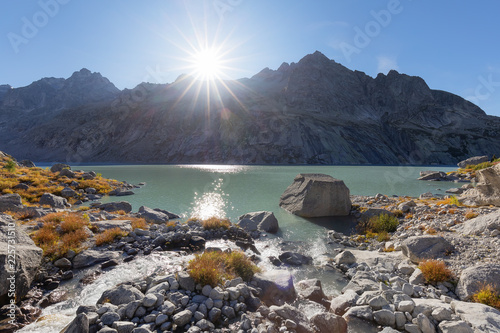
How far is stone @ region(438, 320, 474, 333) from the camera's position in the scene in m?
6.04

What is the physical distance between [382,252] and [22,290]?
1565cm

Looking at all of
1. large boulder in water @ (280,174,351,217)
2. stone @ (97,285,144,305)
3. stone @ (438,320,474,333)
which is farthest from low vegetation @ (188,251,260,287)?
large boulder in water @ (280,174,351,217)

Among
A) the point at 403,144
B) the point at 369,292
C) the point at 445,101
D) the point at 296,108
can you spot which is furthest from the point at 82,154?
the point at 445,101

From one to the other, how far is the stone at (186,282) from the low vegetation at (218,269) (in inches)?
5.0

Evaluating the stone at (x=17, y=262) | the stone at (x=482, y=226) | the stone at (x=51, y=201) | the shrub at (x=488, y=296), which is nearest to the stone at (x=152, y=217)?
the stone at (x=17, y=262)

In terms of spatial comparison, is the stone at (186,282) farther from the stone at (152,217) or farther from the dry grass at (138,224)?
the stone at (152,217)

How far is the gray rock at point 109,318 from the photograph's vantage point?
590cm

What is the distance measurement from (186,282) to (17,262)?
537 cm

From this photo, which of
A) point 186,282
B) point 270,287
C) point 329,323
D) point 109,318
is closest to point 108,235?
point 186,282

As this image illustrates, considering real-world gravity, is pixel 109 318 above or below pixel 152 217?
above

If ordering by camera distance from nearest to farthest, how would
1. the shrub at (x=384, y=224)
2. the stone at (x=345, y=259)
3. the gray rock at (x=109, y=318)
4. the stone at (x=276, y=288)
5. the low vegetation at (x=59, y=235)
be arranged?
the gray rock at (x=109, y=318) < the stone at (x=276, y=288) < the low vegetation at (x=59, y=235) < the stone at (x=345, y=259) < the shrub at (x=384, y=224)

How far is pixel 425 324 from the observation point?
6.48 metres

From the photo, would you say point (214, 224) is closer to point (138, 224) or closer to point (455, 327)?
point (138, 224)

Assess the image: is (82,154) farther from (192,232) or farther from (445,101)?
(445,101)
